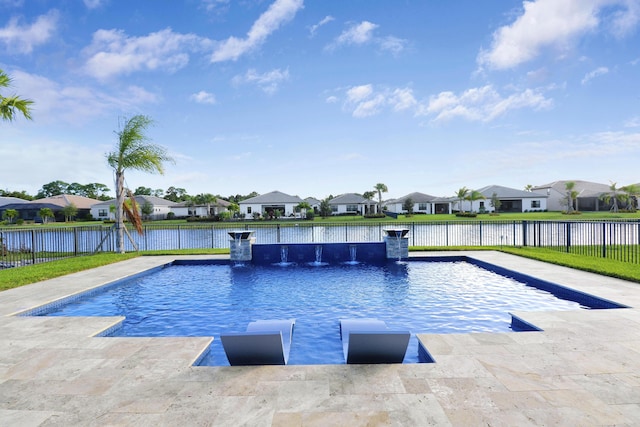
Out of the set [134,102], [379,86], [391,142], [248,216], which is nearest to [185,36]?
[134,102]

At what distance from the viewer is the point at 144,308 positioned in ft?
23.3

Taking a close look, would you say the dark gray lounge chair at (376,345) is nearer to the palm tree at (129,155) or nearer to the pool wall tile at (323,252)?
the pool wall tile at (323,252)

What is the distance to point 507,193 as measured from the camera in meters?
56.1

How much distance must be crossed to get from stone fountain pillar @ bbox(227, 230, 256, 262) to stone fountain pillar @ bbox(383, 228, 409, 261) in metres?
4.84

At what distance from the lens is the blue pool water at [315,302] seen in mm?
5719

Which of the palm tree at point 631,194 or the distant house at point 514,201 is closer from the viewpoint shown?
the palm tree at point 631,194

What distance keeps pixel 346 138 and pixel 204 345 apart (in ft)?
83.3

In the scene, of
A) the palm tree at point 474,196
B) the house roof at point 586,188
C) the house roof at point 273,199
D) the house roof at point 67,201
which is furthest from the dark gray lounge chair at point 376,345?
the house roof at point 586,188

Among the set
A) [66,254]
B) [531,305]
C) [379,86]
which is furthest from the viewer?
[379,86]

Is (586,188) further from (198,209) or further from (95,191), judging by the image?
(95,191)

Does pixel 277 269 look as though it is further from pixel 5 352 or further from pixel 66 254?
pixel 66 254

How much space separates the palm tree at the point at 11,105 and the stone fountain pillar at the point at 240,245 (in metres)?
6.38

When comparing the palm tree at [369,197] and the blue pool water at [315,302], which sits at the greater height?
the palm tree at [369,197]

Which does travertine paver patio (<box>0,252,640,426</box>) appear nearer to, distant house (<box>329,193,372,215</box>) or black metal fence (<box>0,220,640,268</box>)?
black metal fence (<box>0,220,640,268</box>)
